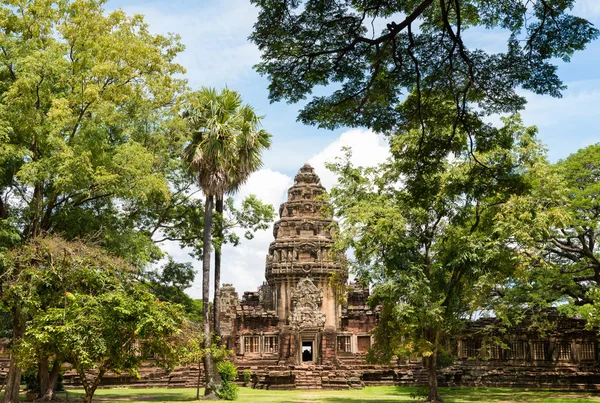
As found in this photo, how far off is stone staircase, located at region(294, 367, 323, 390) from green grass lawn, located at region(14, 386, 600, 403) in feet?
7.74

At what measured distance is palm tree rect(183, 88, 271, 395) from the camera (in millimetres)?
25906

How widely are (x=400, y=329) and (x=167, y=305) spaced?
30.4 feet

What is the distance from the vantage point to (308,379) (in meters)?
35.5

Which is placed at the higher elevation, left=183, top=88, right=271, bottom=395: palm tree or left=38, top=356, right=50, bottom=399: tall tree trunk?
left=183, top=88, right=271, bottom=395: palm tree

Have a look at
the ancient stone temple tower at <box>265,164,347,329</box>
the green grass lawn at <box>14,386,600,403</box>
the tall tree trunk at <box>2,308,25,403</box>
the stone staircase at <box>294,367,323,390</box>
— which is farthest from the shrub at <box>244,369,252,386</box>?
the tall tree trunk at <box>2,308,25,403</box>

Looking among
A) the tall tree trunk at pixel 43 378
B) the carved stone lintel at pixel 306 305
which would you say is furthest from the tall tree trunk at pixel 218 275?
the carved stone lintel at pixel 306 305

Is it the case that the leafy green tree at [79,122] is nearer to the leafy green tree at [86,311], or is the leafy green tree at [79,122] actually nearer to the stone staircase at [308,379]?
the leafy green tree at [86,311]

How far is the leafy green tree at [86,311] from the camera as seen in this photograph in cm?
1548

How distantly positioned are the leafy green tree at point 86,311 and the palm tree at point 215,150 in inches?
297

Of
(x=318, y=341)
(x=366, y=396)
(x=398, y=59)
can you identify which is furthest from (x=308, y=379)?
(x=398, y=59)

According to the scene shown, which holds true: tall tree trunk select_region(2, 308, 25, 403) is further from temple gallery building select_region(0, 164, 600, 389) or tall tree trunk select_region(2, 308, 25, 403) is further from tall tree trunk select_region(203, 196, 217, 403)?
temple gallery building select_region(0, 164, 600, 389)

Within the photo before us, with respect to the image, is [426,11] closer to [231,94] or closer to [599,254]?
[231,94]

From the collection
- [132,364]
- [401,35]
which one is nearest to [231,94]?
[132,364]

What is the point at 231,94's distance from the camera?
2733 centimetres
